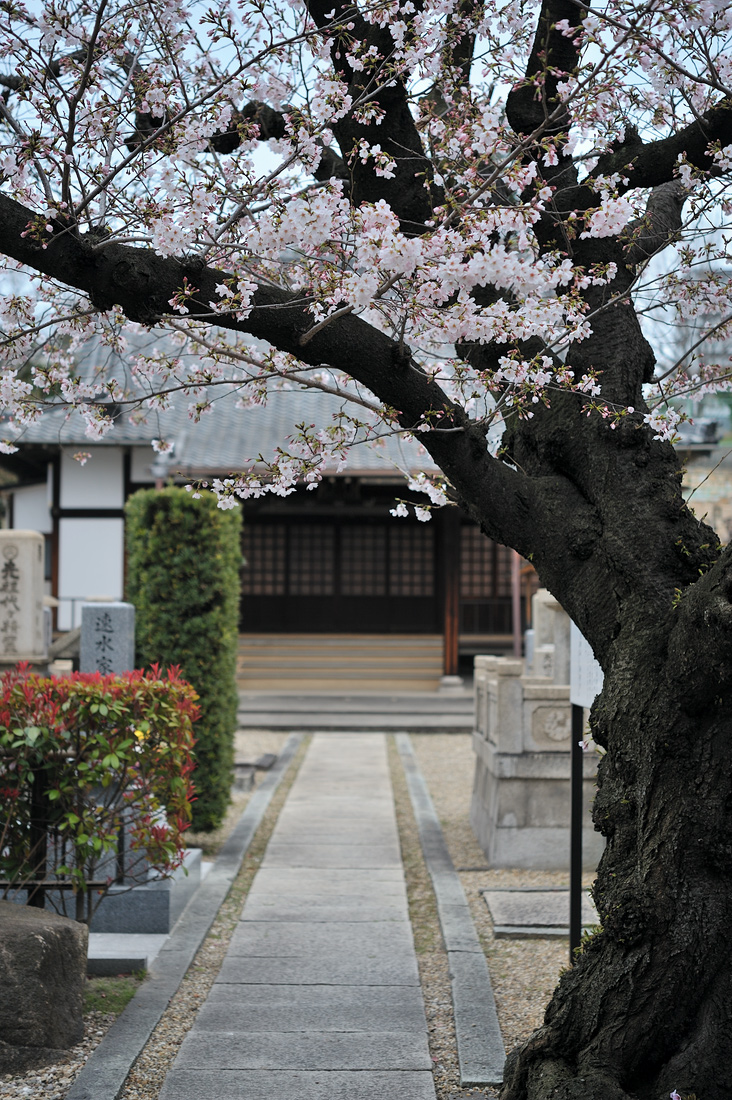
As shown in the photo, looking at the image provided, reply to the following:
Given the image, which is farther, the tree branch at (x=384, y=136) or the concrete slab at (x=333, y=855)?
the concrete slab at (x=333, y=855)

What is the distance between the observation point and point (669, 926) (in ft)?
9.77

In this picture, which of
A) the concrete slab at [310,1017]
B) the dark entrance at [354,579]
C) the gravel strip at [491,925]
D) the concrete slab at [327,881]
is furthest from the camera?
the dark entrance at [354,579]

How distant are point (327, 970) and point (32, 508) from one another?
15.5 meters

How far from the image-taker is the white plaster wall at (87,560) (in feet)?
59.5

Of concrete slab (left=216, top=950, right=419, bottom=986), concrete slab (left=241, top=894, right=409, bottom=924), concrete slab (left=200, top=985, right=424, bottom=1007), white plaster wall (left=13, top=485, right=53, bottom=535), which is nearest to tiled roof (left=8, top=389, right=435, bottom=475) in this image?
white plaster wall (left=13, top=485, right=53, bottom=535)

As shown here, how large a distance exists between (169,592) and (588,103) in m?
5.48

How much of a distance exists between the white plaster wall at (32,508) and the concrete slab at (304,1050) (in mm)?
15941

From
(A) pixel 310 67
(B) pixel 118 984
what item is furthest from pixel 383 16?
(B) pixel 118 984

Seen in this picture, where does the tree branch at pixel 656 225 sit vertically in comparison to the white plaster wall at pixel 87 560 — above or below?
above

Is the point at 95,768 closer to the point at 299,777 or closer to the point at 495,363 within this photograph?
the point at 495,363

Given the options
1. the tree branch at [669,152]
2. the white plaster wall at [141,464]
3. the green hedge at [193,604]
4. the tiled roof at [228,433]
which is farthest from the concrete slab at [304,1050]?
the white plaster wall at [141,464]

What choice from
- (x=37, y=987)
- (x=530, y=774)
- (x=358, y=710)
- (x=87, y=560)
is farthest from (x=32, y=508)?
(x=37, y=987)

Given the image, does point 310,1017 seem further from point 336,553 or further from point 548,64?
point 336,553

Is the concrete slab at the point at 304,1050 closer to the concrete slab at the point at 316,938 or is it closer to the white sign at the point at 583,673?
the concrete slab at the point at 316,938
